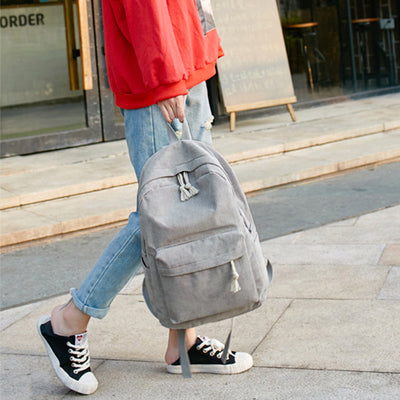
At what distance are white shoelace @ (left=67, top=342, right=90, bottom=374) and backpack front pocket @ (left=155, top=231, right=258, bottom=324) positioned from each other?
0.51m

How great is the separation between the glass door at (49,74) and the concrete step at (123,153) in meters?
0.32

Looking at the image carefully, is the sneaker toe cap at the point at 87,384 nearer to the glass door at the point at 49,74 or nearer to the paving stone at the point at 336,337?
the paving stone at the point at 336,337

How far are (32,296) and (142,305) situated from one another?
0.67 m

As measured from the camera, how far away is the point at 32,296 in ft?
12.9

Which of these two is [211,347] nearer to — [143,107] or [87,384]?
[87,384]

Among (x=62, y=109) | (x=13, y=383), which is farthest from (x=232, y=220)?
(x=62, y=109)

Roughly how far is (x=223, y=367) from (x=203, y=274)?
582 mm

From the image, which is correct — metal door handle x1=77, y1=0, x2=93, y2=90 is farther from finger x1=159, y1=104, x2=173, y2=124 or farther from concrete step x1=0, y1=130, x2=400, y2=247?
finger x1=159, y1=104, x2=173, y2=124

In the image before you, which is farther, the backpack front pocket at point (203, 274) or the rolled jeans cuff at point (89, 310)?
the rolled jeans cuff at point (89, 310)

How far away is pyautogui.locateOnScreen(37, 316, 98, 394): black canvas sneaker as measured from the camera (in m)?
2.72

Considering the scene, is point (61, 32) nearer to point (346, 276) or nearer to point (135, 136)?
point (346, 276)

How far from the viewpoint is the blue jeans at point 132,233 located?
261 cm

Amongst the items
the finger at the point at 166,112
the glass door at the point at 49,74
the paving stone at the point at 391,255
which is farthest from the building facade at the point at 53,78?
the finger at the point at 166,112

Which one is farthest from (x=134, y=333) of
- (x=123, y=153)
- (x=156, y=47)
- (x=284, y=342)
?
(x=123, y=153)
